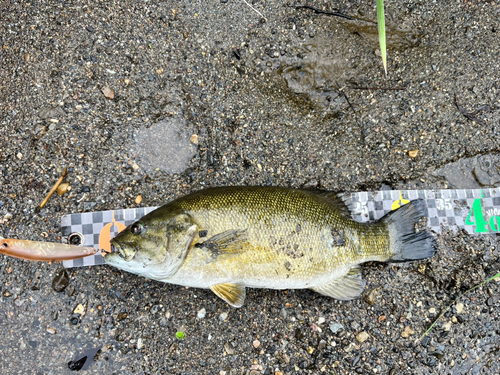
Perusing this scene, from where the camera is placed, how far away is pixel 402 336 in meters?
3.09

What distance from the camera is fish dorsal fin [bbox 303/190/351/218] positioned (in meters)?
3.00

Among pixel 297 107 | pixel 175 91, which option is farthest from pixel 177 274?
pixel 297 107

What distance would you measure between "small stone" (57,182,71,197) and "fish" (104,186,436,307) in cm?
99

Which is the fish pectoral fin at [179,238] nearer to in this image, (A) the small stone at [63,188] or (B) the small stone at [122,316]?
(B) the small stone at [122,316]

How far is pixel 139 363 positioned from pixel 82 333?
2.00 ft

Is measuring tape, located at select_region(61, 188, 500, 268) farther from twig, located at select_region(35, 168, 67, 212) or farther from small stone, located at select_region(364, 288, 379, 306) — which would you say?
twig, located at select_region(35, 168, 67, 212)

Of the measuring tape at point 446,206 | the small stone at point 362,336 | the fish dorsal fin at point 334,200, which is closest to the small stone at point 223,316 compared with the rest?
the small stone at point 362,336

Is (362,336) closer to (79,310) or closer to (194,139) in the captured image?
(194,139)

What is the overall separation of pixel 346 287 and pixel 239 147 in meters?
1.70

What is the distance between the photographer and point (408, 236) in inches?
116

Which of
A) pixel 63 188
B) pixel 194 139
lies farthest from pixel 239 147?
pixel 63 188

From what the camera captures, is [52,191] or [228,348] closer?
[228,348]

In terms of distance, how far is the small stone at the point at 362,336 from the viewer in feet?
10.1

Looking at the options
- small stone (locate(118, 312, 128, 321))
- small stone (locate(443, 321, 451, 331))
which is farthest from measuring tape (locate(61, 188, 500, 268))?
small stone (locate(118, 312, 128, 321))
